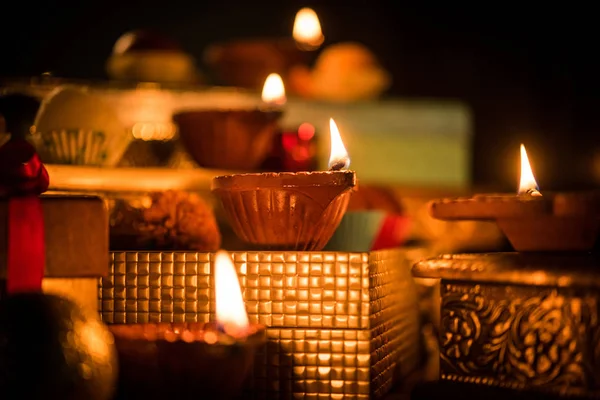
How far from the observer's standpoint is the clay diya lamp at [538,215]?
2.61 feet

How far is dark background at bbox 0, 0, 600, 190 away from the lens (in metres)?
1.94

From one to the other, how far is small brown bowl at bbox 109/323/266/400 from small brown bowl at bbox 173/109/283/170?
1.66 ft

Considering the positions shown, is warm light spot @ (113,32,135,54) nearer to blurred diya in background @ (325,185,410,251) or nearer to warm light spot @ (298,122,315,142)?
warm light spot @ (298,122,315,142)

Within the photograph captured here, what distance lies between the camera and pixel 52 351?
59 centimetres

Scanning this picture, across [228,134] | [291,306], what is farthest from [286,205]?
[228,134]

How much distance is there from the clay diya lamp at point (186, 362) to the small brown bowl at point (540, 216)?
0.31 meters

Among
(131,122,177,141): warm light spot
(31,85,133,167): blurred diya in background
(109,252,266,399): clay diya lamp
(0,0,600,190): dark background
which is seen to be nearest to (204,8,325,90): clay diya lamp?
(131,122,177,141): warm light spot

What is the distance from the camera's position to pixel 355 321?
81 cm

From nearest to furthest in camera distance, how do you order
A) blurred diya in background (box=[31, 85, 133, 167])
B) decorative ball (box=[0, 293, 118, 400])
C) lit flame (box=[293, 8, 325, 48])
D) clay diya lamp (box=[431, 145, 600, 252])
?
decorative ball (box=[0, 293, 118, 400]), clay diya lamp (box=[431, 145, 600, 252]), blurred diya in background (box=[31, 85, 133, 167]), lit flame (box=[293, 8, 325, 48])

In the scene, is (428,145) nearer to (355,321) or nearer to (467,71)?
(467,71)

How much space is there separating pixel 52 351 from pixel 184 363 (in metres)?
0.11

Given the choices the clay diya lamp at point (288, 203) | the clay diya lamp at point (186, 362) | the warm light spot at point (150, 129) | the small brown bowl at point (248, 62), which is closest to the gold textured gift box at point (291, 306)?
the clay diya lamp at point (288, 203)

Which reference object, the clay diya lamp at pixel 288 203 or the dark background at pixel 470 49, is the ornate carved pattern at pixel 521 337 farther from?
the dark background at pixel 470 49

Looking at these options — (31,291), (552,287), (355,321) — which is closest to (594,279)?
(552,287)
